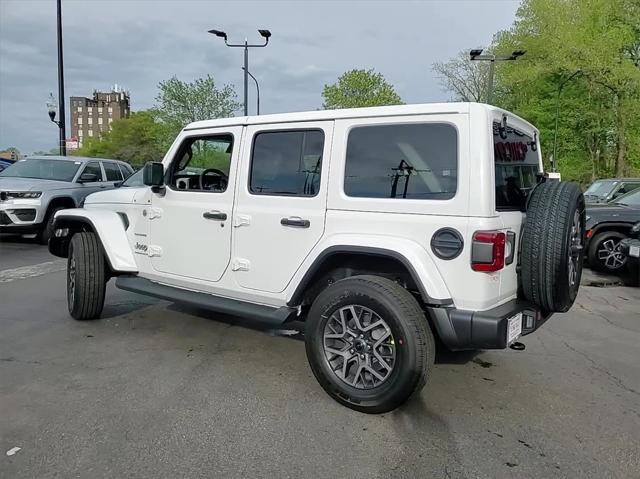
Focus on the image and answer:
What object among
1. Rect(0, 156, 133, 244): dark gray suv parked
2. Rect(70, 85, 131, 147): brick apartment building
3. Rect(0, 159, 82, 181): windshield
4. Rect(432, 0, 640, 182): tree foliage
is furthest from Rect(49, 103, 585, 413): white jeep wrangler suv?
Rect(70, 85, 131, 147): brick apartment building

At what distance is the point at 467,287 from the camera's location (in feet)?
10.4

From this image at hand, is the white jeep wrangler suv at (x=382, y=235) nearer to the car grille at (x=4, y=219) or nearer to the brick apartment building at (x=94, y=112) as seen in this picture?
the car grille at (x=4, y=219)

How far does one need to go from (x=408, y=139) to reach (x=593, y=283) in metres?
6.33

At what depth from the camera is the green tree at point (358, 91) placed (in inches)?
1486

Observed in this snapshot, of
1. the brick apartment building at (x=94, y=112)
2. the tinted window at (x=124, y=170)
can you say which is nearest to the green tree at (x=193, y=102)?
the tinted window at (x=124, y=170)

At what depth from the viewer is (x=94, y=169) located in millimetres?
11969

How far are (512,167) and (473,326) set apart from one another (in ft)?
4.16

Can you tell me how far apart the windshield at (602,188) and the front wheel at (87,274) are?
12.2m

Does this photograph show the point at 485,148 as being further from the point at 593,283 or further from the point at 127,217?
the point at 593,283

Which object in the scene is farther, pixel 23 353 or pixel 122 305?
pixel 122 305

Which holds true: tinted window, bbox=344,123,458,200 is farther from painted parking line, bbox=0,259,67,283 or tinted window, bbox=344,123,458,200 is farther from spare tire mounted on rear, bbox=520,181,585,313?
painted parking line, bbox=0,259,67,283

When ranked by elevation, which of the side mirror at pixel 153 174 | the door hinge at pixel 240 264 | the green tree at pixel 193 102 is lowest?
the door hinge at pixel 240 264

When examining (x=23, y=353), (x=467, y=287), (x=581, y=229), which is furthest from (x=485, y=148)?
(x=23, y=353)

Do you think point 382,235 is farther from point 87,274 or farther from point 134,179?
point 134,179
